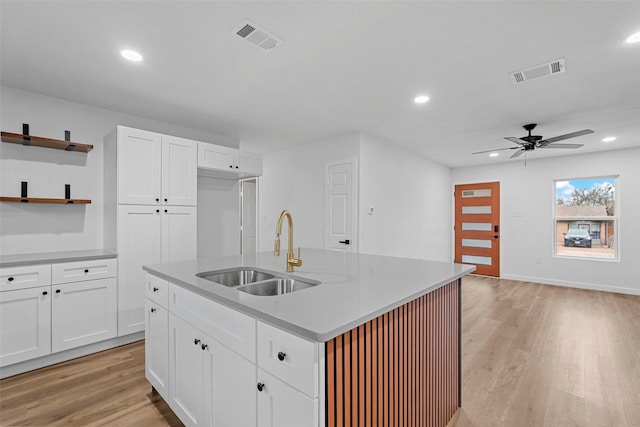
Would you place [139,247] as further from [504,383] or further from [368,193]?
[504,383]

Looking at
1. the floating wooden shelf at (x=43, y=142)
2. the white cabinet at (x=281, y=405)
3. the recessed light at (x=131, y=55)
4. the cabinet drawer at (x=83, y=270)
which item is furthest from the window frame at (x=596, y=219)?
the floating wooden shelf at (x=43, y=142)

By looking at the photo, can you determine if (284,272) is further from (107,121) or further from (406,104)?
(107,121)

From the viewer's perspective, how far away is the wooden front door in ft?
21.2

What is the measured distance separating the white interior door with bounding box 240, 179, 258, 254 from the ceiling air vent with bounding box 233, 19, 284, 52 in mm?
4364

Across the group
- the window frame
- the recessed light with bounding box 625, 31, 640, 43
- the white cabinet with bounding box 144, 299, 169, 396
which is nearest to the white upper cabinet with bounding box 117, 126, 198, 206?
the white cabinet with bounding box 144, 299, 169, 396

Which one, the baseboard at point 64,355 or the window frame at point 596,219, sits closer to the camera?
the baseboard at point 64,355

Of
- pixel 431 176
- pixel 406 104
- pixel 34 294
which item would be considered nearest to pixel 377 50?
pixel 406 104

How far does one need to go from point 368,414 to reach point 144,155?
3.08 meters

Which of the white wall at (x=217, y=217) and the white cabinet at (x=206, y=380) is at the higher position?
the white wall at (x=217, y=217)

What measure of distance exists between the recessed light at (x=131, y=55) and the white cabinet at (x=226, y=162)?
1.26 meters

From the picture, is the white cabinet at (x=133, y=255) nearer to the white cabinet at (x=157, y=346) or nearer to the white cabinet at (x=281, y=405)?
the white cabinet at (x=157, y=346)

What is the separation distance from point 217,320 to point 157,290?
807 mm

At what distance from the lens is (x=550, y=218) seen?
579 cm

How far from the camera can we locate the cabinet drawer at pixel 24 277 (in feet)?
7.63
